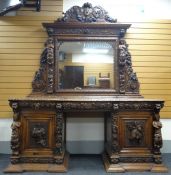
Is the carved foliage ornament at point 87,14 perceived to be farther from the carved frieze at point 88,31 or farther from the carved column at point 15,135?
the carved column at point 15,135

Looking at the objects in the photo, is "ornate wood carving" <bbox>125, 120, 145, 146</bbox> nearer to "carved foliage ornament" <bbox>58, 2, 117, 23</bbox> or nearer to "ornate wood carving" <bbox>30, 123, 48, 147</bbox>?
"ornate wood carving" <bbox>30, 123, 48, 147</bbox>

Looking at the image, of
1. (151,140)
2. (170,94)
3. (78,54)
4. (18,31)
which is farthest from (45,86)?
(170,94)

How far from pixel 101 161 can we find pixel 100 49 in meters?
1.83

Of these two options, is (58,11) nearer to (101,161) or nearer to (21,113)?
(21,113)

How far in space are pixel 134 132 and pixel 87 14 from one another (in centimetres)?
208

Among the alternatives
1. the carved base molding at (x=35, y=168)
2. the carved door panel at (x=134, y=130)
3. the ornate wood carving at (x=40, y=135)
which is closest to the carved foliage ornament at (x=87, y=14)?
the carved door panel at (x=134, y=130)

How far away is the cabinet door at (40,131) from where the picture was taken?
138 inches

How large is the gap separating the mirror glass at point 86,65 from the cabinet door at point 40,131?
785 mm

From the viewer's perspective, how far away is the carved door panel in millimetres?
3529

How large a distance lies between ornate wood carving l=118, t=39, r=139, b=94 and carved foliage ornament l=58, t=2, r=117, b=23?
0.50m

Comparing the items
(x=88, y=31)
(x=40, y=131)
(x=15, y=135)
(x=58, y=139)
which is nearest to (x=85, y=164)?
(x=58, y=139)

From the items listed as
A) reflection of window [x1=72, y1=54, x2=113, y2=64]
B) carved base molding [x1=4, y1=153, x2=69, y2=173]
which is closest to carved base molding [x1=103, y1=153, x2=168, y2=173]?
carved base molding [x1=4, y1=153, x2=69, y2=173]

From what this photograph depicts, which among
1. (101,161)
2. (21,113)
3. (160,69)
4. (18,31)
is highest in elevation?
(18,31)

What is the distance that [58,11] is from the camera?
14.2ft
